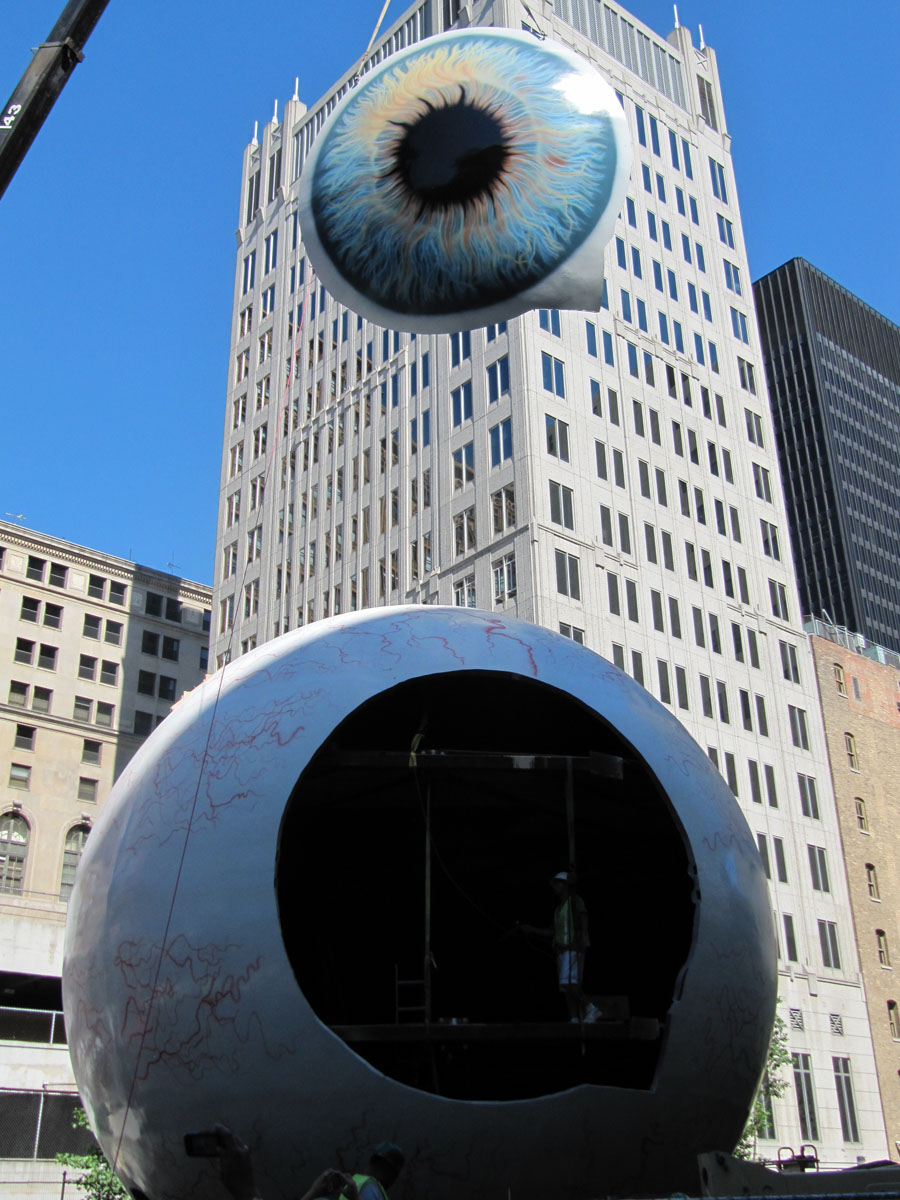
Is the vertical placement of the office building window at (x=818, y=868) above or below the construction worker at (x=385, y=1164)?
above

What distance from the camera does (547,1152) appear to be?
726cm

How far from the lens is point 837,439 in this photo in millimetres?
118500

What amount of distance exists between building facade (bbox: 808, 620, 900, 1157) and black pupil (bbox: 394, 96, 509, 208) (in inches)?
1917

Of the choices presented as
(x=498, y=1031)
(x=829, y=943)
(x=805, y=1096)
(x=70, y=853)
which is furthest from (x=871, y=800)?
(x=498, y=1031)

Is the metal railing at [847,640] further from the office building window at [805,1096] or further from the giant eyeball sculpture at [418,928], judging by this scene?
the giant eyeball sculpture at [418,928]

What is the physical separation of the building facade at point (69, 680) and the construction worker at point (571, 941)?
47.6 metres

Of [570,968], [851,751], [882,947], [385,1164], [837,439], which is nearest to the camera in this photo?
[385,1164]

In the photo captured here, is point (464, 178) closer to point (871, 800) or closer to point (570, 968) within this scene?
point (570, 968)

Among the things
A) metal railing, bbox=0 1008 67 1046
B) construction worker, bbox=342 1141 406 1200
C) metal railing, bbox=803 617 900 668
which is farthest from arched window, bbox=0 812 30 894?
construction worker, bbox=342 1141 406 1200

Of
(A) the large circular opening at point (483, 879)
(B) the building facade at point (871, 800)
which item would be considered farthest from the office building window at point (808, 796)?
(A) the large circular opening at point (483, 879)

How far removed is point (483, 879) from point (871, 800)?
51567mm

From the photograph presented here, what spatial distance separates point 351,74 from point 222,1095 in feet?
216

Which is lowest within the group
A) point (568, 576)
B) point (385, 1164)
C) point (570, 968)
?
point (385, 1164)

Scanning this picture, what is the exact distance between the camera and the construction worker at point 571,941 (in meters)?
8.00
